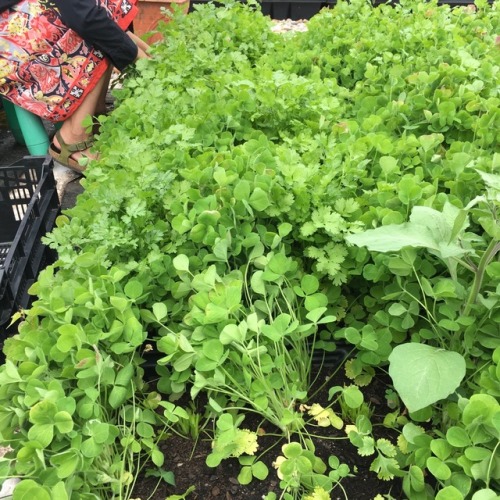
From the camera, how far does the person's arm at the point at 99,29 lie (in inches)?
102

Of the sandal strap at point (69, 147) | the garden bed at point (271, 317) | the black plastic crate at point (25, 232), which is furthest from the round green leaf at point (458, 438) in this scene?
the sandal strap at point (69, 147)

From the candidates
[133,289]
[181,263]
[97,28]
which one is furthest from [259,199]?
[97,28]

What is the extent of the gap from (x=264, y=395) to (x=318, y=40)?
84.5 inches

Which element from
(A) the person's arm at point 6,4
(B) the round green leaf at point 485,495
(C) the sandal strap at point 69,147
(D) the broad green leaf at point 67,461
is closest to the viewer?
(B) the round green leaf at point 485,495

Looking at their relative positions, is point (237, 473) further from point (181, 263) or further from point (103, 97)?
point (103, 97)

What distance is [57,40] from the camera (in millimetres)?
2707

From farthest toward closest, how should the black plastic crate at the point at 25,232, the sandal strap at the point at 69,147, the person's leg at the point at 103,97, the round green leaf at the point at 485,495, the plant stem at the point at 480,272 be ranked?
1. the person's leg at the point at 103,97
2. the sandal strap at the point at 69,147
3. the black plastic crate at the point at 25,232
4. the plant stem at the point at 480,272
5. the round green leaf at the point at 485,495

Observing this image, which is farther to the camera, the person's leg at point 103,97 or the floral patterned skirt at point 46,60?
the person's leg at point 103,97

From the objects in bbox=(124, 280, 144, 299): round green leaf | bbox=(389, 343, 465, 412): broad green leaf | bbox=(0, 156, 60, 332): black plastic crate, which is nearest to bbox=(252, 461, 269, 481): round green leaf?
bbox=(389, 343, 465, 412): broad green leaf

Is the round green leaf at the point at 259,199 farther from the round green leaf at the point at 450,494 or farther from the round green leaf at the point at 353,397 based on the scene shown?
the round green leaf at the point at 450,494

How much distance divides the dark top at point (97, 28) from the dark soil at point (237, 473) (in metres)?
2.09

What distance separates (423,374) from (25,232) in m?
1.50

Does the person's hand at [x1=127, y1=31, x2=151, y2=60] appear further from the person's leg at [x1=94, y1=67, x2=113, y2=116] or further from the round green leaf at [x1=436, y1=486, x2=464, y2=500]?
the round green leaf at [x1=436, y1=486, x2=464, y2=500]

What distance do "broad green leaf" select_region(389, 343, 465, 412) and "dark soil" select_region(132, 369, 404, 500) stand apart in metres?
0.27
